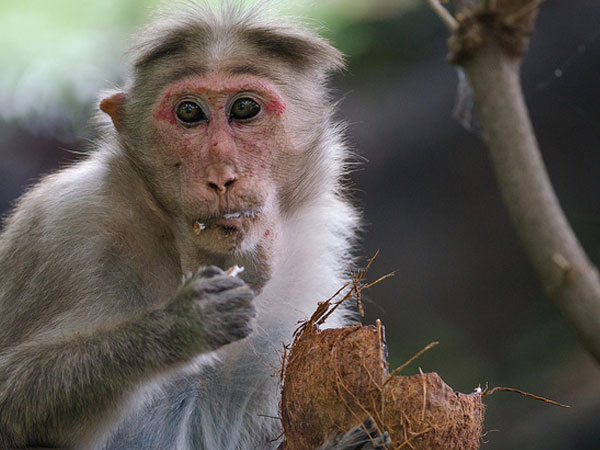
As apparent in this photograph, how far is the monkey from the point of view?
3814 mm

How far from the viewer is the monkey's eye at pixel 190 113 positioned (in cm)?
416

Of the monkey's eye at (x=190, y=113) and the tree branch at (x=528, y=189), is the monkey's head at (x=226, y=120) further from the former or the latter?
the tree branch at (x=528, y=189)

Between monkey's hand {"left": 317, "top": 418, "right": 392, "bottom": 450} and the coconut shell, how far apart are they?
0.03 m

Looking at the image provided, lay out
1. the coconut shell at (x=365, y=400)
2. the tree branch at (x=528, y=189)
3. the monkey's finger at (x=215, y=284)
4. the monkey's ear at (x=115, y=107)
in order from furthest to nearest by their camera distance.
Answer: the monkey's ear at (x=115, y=107)
the monkey's finger at (x=215, y=284)
the coconut shell at (x=365, y=400)
the tree branch at (x=528, y=189)

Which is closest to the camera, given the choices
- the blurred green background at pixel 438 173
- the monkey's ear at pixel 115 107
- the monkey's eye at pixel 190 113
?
the monkey's eye at pixel 190 113

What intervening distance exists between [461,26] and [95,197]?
3153mm

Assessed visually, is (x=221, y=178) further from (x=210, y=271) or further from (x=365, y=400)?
(x=365, y=400)

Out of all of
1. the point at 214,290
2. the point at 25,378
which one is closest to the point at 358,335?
the point at 214,290

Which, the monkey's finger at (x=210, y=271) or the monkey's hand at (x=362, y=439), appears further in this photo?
the monkey's finger at (x=210, y=271)

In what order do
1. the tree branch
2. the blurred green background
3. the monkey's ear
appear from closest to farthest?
the tree branch → the monkey's ear → the blurred green background

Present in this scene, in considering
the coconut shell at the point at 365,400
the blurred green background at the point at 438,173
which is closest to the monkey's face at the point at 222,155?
the coconut shell at the point at 365,400

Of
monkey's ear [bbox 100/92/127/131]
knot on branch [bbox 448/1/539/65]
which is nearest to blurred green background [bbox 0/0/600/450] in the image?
monkey's ear [bbox 100/92/127/131]

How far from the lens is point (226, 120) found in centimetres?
416

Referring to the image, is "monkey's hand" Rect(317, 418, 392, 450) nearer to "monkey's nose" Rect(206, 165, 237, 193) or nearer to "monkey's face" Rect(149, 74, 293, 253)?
"monkey's face" Rect(149, 74, 293, 253)
